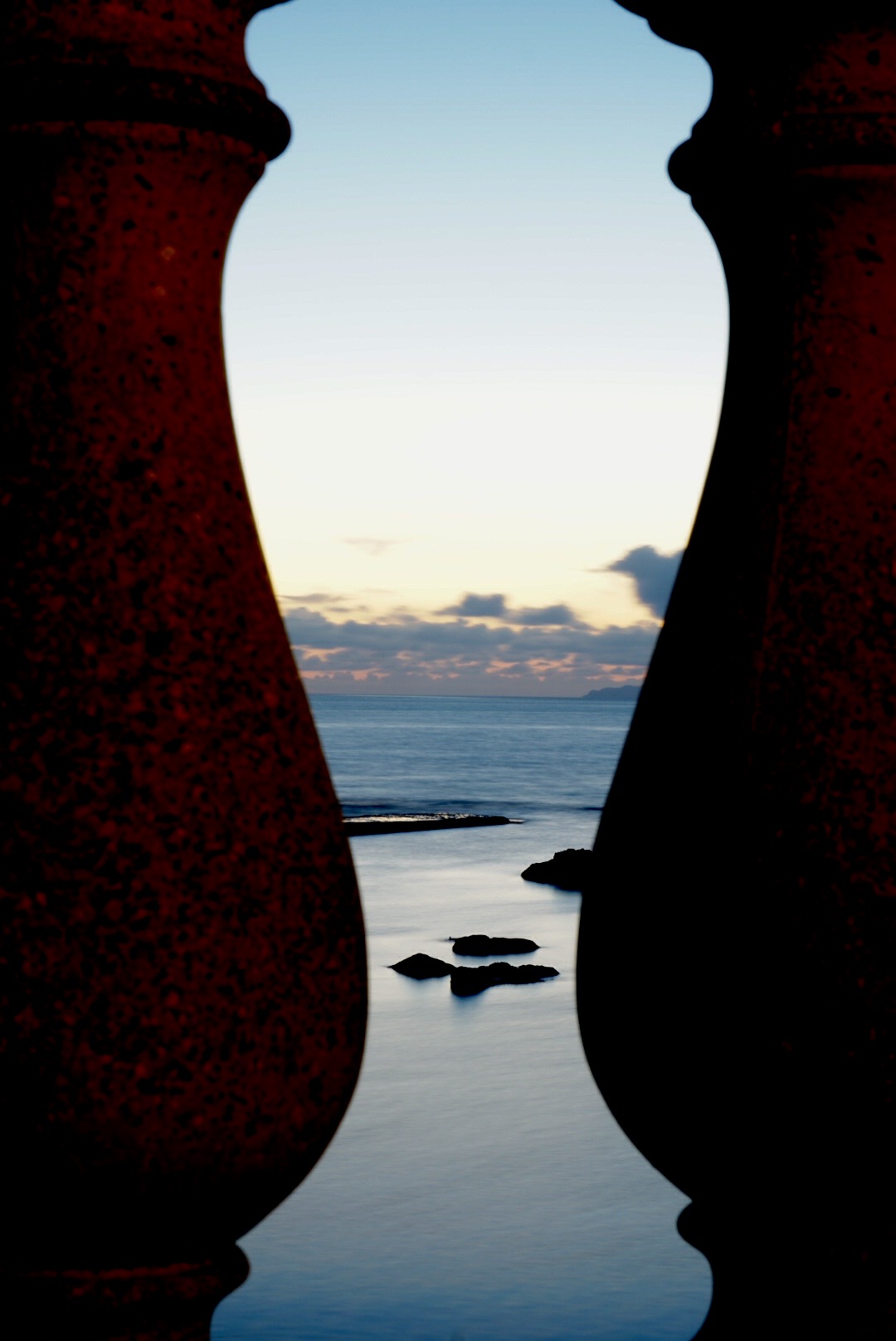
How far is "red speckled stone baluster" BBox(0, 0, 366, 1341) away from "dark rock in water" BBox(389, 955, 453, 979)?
14.7 m

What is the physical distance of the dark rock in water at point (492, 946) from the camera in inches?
743

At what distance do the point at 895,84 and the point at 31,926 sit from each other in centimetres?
213

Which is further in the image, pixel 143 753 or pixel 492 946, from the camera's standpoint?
pixel 492 946

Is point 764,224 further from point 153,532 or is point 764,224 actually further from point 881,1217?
point 881,1217

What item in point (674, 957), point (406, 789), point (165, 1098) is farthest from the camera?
point (406, 789)

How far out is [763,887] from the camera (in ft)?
8.64

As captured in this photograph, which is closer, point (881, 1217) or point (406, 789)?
point (881, 1217)

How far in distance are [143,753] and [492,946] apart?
16.8 m

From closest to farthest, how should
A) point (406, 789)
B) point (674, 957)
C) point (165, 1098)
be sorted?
point (165, 1098)
point (674, 957)
point (406, 789)

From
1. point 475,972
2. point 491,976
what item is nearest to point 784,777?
point 475,972

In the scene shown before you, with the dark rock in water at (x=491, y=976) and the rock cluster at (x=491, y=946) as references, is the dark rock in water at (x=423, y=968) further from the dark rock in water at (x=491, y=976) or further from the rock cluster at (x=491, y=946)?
the rock cluster at (x=491, y=946)

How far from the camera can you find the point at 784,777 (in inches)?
104

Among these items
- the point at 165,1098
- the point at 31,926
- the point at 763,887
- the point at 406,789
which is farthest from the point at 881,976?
the point at 406,789

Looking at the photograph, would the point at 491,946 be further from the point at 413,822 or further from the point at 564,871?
the point at 413,822
